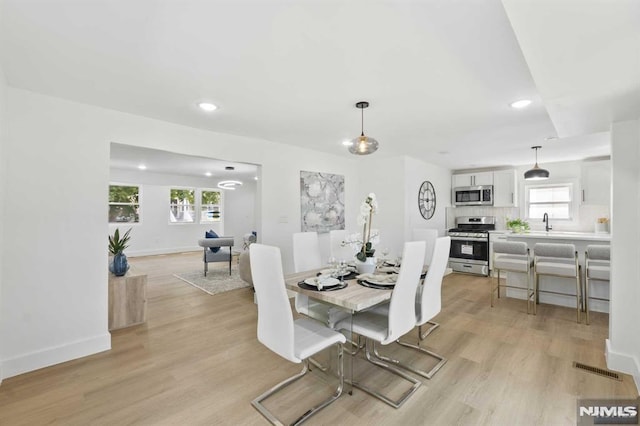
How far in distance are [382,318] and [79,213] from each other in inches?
113

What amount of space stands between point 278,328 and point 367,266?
1.13 m

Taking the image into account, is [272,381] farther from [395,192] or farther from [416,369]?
[395,192]

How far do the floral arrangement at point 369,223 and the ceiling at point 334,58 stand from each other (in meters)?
0.94

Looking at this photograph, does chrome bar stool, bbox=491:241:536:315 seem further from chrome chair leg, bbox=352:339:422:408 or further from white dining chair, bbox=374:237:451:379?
chrome chair leg, bbox=352:339:422:408

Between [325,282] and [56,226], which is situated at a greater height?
[56,226]

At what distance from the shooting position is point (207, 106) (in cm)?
281

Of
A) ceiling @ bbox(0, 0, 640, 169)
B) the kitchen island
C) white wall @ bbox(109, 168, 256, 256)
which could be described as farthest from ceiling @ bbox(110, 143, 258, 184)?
the kitchen island

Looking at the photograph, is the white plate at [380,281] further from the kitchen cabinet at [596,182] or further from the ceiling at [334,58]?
the kitchen cabinet at [596,182]

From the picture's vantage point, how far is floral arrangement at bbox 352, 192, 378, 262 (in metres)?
2.64

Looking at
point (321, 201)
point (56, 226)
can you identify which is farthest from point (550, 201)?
point (56, 226)

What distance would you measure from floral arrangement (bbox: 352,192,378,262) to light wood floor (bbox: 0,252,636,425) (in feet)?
3.11

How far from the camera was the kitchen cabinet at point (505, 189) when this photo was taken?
6.04m

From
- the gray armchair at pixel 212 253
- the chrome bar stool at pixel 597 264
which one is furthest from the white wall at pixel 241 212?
the chrome bar stool at pixel 597 264


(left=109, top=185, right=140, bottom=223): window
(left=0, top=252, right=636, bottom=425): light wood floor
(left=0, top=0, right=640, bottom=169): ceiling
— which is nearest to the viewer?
(left=0, top=0, right=640, bottom=169): ceiling
